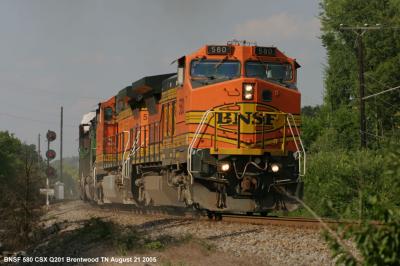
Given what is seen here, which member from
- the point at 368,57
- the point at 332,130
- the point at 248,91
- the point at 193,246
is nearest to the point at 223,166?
the point at 248,91

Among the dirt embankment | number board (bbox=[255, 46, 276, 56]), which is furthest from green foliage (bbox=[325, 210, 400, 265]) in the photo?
number board (bbox=[255, 46, 276, 56])

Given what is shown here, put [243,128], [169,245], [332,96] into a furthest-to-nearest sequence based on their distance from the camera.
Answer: [332,96], [243,128], [169,245]

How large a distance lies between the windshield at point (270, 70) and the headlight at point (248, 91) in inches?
21.3

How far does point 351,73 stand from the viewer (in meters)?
50.9

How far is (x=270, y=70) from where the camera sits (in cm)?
1694

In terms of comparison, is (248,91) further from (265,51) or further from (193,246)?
(193,246)

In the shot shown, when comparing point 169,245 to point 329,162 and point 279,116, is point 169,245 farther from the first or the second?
point 329,162

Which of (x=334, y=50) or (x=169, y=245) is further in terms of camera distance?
(x=334, y=50)

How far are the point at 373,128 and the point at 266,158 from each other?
33.4 m

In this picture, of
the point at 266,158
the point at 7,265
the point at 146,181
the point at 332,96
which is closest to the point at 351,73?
the point at 332,96

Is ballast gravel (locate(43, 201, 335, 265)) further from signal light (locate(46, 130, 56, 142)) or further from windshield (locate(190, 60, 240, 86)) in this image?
signal light (locate(46, 130, 56, 142))

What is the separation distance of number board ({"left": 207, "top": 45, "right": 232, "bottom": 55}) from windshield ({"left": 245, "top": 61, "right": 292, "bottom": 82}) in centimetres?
58

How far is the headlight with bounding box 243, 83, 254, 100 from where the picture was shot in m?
16.1

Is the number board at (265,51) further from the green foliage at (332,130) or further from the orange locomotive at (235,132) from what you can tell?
Answer: the green foliage at (332,130)
